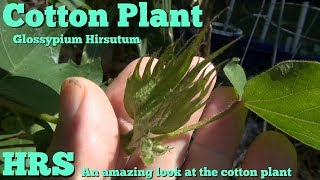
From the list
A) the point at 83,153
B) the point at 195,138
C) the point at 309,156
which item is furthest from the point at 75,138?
the point at 309,156

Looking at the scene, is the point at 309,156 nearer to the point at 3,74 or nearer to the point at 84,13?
the point at 84,13

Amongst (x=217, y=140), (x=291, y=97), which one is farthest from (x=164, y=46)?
(x=291, y=97)

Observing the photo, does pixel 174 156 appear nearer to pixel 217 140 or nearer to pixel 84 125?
pixel 217 140

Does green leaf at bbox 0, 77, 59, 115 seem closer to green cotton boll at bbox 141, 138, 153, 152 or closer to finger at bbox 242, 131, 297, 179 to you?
green cotton boll at bbox 141, 138, 153, 152

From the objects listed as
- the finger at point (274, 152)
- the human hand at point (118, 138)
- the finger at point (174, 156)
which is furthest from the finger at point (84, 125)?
the finger at point (274, 152)

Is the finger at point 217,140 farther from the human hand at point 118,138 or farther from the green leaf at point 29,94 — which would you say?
the green leaf at point 29,94
